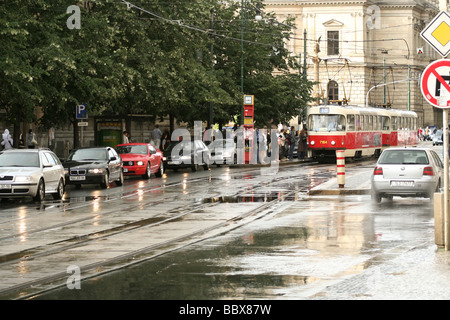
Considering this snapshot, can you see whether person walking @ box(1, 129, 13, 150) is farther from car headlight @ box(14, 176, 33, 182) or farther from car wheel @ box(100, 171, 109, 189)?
car headlight @ box(14, 176, 33, 182)

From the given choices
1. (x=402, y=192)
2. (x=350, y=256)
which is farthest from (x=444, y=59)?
(x=402, y=192)

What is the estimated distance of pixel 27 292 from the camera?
11.0 metres

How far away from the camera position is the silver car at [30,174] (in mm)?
25484

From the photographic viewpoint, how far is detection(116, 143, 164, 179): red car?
3731 cm

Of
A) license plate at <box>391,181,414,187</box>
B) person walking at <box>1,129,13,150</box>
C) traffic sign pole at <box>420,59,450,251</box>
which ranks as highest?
traffic sign pole at <box>420,59,450,251</box>

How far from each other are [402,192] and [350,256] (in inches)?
414

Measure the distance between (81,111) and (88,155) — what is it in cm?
A: 545

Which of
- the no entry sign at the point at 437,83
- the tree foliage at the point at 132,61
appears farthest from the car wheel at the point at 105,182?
the no entry sign at the point at 437,83

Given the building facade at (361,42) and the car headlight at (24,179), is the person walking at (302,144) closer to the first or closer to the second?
the car headlight at (24,179)

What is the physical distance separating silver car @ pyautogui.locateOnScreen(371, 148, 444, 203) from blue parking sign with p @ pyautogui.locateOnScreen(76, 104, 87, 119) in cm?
1691

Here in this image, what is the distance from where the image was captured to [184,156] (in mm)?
43281

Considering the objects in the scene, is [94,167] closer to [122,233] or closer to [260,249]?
[122,233]

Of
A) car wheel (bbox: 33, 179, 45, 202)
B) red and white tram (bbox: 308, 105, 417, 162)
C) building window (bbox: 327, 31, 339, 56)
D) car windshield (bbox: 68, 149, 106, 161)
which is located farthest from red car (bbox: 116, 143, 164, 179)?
building window (bbox: 327, 31, 339, 56)
